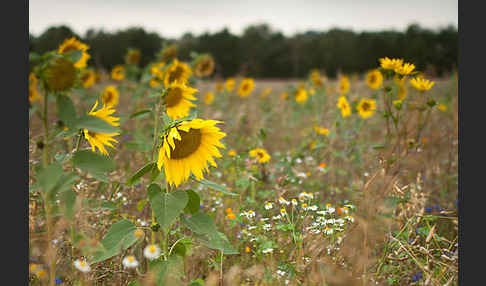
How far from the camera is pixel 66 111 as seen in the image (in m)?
0.93

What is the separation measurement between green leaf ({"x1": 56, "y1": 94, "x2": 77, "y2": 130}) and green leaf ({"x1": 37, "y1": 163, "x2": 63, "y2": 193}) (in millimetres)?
123

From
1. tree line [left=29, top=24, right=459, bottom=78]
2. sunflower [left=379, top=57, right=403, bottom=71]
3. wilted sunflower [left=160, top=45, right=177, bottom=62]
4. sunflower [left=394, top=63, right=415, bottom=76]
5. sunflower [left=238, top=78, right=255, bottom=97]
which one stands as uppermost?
tree line [left=29, top=24, right=459, bottom=78]

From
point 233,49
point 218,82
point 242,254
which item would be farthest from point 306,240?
point 233,49

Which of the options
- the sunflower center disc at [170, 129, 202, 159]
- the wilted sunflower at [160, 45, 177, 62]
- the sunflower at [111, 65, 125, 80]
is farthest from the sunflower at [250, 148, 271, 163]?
the sunflower at [111, 65, 125, 80]

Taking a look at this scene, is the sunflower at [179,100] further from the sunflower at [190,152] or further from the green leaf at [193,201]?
the green leaf at [193,201]

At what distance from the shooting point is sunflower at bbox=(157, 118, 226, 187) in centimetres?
123

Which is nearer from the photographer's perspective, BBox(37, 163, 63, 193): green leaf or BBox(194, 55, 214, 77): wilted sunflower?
BBox(37, 163, 63, 193): green leaf

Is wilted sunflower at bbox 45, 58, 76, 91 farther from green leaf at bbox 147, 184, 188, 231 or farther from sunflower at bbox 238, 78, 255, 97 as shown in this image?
sunflower at bbox 238, 78, 255, 97

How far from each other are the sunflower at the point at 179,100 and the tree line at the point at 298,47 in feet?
12.0

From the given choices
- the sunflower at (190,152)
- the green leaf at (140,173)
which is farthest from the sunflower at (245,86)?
the green leaf at (140,173)

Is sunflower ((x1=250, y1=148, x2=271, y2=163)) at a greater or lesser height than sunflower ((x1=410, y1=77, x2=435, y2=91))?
lesser

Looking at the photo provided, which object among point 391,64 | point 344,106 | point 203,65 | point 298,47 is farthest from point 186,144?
point 298,47

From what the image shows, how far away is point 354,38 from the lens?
60.0 feet

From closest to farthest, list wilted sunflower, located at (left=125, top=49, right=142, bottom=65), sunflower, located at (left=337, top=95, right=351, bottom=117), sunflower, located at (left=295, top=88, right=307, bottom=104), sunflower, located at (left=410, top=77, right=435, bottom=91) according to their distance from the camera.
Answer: sunflower, located at (left=410, top=77, right=435, bottom=91) → sunflower, located at (left=337, top=95, right=351, bottom=117) → wilted sunflower, located at (left=125, top=49, right=142, bottom=65) → sunflower, located at (left=295, top=88, right=307, bottom=104)
